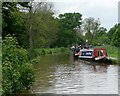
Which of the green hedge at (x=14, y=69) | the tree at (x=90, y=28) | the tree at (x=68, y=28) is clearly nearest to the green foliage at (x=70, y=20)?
the tree at (x=68, y=28)

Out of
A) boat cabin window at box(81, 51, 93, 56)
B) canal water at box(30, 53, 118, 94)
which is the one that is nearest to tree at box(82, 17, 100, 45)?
boat cabin window at box(81, 51, 93, 56)

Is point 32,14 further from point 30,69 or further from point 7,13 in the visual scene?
point 30,69

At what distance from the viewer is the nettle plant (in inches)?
320

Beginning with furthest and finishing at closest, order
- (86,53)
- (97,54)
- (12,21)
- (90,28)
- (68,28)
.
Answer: (68,28)
(90,28)
(86,53)
(97,54)
(12,21)

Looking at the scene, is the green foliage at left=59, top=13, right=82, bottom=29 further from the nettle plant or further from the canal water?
the nettle plant

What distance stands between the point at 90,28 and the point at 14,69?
6756 centimetres

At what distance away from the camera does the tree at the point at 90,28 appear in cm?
7512

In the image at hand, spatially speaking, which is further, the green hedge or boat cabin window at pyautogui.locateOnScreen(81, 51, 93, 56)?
boat cabin window at pyautogui.locateOnScreen(81, 51, 93, 56)

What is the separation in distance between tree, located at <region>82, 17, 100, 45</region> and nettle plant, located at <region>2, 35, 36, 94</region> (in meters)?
66.8

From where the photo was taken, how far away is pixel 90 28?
2955 inches

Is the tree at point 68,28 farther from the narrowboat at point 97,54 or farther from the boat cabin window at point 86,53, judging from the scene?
the narrowboat at point 97,54

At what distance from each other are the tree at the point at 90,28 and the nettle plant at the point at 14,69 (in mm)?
66763

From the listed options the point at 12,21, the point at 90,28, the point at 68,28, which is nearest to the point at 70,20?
the point at 68,28

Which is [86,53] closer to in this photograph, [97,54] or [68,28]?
[97,54]
